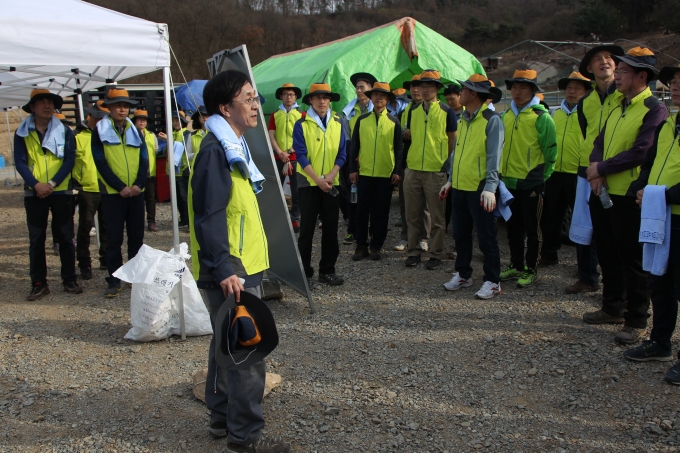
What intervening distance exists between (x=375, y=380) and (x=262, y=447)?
1.08 metres

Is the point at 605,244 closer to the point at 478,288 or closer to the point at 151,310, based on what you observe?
the point at 478,288

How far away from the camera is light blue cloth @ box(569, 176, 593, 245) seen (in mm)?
4609

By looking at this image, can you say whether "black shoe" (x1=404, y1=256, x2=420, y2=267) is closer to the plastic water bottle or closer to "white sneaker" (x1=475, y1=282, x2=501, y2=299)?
"white sneaker" (x1=475, y1=282, x2=501, y2=299)

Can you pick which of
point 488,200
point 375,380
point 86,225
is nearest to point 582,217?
point 488,200

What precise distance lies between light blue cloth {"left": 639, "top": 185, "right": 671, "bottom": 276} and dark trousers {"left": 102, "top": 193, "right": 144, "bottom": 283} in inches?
179

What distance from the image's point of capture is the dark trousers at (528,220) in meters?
5.57

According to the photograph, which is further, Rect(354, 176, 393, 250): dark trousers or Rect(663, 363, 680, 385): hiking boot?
Rect(354, 176, 393, 250): dark trousers

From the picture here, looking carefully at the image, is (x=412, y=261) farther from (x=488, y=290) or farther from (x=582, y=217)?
(x=582, y=217)

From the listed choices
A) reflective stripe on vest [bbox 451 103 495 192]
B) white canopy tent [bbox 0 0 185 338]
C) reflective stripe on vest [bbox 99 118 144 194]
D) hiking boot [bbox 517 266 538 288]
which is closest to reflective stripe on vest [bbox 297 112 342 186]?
reflective stripe on vest [bbox 451 103 495 192]

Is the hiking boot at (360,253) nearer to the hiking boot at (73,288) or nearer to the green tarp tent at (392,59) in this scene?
the hiking boot at (73,288)

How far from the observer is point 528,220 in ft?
18.4

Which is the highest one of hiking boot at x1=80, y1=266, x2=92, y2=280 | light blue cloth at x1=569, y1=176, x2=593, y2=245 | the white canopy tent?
the white canopy tent

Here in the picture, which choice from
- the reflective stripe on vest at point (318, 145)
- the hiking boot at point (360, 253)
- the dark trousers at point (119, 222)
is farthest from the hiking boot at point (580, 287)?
the dark trousers at point (119, 222)

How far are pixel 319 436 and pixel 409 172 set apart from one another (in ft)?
12.6
